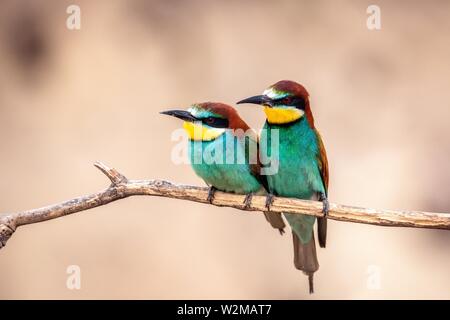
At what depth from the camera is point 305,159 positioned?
2900 millimetres

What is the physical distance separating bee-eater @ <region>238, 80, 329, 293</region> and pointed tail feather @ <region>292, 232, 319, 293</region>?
73 mm

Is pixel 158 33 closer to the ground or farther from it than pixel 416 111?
farther from it

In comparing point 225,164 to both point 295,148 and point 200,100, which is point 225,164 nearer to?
point 295,148

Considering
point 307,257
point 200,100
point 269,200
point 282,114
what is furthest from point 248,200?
point 200,100

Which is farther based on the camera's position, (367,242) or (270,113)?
(367,242)

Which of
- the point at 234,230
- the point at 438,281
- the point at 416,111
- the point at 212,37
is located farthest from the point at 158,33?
the point at 438,281

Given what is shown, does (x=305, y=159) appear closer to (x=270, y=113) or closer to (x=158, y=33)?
(x=270, y=113)

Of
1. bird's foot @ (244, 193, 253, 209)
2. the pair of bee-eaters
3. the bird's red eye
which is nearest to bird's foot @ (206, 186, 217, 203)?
the pair of bee-eaters

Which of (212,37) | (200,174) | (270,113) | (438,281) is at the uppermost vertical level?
(212,37)

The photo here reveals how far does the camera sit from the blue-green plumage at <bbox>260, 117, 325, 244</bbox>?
9.40 feet

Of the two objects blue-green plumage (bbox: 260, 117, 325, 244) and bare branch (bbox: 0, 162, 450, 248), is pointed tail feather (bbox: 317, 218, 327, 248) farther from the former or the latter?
bare branch (bbox: 0, 162, 450, 248)

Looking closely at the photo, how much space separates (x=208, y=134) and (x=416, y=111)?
1.66m

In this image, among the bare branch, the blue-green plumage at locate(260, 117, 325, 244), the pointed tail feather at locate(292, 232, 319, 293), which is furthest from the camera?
the pointed tail feather at locate(292, 232, 319, 293)

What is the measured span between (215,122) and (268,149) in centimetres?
22
